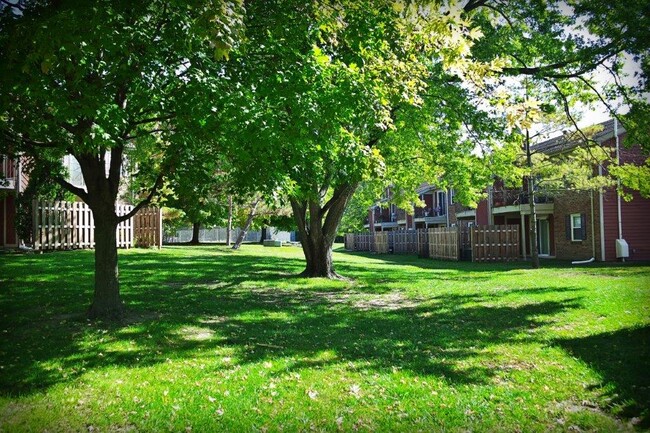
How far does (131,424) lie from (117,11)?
16.1 feet

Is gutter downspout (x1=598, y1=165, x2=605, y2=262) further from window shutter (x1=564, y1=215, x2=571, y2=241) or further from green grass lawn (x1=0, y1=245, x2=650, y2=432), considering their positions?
green grass lawn (x1=0, y1=245, x2=650, y2=432)

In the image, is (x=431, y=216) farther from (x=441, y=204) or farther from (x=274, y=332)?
(x=274, y=332)

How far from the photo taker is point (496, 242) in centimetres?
2825

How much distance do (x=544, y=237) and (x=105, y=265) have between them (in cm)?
2996

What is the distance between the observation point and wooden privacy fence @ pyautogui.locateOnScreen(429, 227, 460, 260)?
29817 mm

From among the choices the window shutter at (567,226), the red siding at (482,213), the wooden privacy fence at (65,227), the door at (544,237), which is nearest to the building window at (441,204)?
the red siding at (482,213)

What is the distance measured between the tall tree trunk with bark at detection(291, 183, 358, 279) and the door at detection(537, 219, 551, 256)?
19682 millimetres

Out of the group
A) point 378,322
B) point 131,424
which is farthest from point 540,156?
point 131,424

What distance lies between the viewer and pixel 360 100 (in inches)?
303

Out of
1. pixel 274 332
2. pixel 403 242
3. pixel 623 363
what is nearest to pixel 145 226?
pixel 274 332

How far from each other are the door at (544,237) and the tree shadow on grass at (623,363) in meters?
25.3

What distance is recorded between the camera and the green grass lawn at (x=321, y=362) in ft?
16.1

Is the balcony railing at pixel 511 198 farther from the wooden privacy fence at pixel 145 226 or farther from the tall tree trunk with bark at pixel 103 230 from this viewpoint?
the tall tree trunk with bark at pixel 103 230

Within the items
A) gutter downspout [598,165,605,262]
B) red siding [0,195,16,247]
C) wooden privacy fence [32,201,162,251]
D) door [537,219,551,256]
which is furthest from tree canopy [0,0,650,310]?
door [537,219,551,256]
